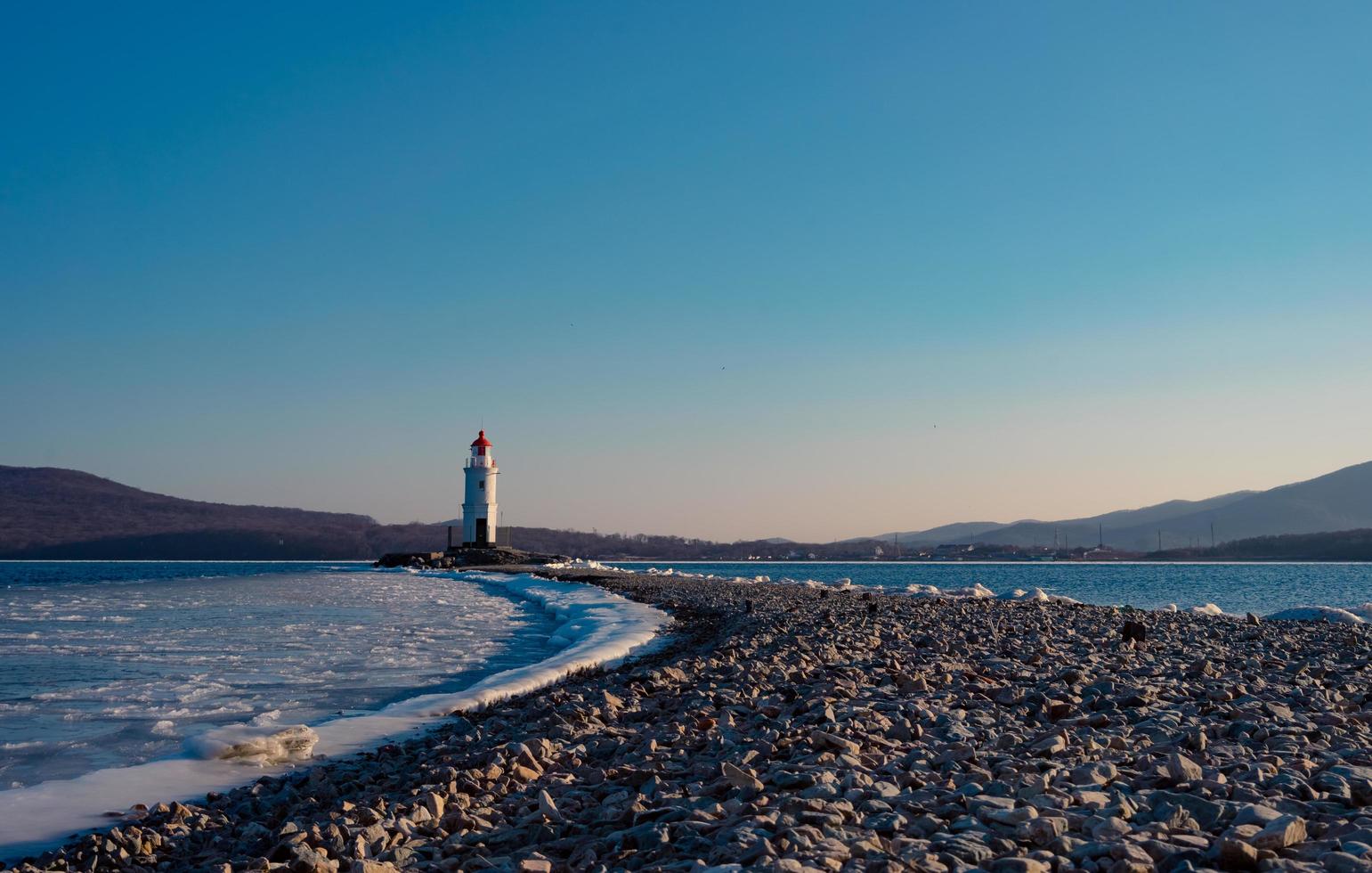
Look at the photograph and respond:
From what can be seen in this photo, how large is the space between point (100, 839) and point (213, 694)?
5986mm

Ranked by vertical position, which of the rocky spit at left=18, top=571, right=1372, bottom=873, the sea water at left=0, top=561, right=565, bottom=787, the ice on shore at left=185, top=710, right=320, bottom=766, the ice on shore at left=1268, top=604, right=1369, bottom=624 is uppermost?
the rocky spit at left=18, top=571, right=1372, bottom=873

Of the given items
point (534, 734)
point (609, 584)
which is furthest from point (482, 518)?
point (534, 734)

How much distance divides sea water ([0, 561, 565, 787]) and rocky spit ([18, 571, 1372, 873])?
2.29 metres

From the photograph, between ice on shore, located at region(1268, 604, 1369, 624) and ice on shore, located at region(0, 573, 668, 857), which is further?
ice on shore, located at region(1268, 604, 1369, 624)

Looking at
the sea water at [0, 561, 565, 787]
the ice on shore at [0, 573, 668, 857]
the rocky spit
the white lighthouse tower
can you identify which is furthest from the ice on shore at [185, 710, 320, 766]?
the white lighthouse tower

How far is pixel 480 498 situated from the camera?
7025 centimetres

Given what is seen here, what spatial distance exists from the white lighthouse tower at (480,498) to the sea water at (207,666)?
41.4 meters

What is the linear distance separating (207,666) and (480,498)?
5794 centimetres

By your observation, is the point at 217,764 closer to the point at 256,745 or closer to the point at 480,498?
the point at 256,745

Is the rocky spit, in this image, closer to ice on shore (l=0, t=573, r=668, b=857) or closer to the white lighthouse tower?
ice on shore (l=0, t=573, r=668, b=857)

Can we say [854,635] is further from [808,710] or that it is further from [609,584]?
[609,584]

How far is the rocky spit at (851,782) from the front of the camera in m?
3.49

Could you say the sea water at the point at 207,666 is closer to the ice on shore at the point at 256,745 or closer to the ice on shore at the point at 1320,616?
the ice on shore at the point at 256,745

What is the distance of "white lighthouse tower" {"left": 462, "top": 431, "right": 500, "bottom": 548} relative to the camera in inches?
2682
